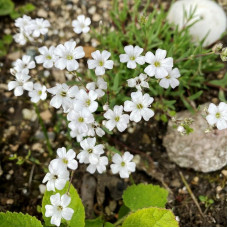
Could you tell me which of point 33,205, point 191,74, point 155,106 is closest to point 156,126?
point 155,106

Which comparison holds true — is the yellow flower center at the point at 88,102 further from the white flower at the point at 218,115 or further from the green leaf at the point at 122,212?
the green leaf at the point at 122,212

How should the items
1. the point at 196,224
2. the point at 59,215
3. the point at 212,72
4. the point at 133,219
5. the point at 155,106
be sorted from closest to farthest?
the point at 59,215 < the point at 133,219 < the point at 196,224 < the point at 155,106 < the point at 212,72

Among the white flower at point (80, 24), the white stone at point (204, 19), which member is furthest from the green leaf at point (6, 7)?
the white stone at point (204, 19)

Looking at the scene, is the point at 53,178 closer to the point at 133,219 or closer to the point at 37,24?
the point at 133,219

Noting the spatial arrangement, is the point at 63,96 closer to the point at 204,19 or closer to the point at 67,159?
the point at 67,159

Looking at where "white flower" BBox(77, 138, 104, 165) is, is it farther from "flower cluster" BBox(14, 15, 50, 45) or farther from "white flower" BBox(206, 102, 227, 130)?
"flower cluster" BBox(14, 15, 50, 45)

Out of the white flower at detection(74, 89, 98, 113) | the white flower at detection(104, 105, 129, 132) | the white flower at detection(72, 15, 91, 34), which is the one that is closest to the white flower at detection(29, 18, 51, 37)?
the white flower at detection(72, 15, 91, 34)

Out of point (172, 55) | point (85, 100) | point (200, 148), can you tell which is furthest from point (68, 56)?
point (200, 148)
